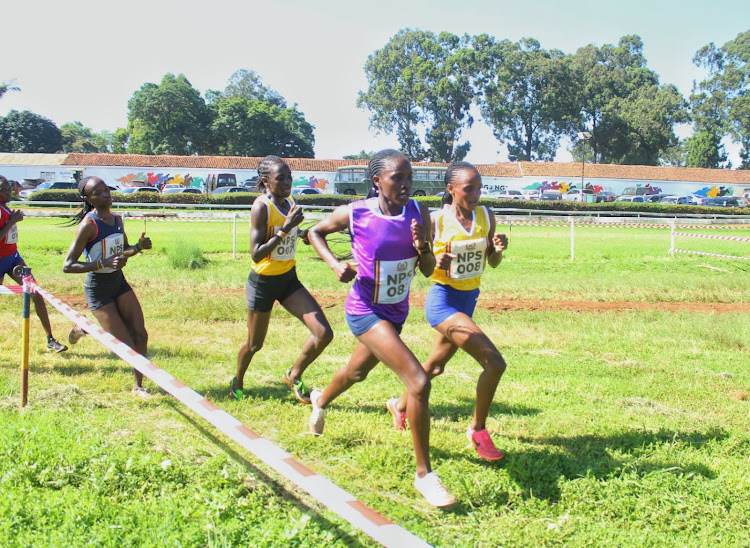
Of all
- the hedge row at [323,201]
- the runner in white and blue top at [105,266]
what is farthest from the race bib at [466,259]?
the hedge row at [323,201]

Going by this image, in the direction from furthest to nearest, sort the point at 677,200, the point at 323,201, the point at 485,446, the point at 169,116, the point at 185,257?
the point at 169,116 < the point at 677,200 < the point at 323,201 < the point at 185,257 < the point at 485,446

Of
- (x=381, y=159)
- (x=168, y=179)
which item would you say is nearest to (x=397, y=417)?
(x=381, y=159)

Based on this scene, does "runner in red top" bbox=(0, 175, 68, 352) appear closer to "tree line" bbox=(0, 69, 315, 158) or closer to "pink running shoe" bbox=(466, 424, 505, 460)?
"pink running shoe" bbox=(466, 424, 505, 460)

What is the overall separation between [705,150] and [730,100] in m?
8.84

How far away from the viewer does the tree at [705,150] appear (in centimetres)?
7719

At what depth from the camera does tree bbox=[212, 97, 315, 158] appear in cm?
7188

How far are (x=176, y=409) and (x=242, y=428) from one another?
9.20 ft

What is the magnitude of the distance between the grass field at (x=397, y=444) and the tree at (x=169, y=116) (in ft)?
216

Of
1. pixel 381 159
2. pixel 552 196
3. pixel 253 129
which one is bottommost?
pixel 381 159

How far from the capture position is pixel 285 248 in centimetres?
545

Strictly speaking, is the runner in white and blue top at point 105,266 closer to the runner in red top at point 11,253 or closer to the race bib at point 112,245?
the race bib at point 112,245

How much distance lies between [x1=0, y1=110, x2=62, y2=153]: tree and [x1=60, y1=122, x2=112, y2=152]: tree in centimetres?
367

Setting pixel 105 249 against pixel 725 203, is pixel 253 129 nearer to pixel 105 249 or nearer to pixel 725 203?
pixel 725 203

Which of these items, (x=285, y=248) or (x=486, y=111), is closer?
(x=285, y=248)
